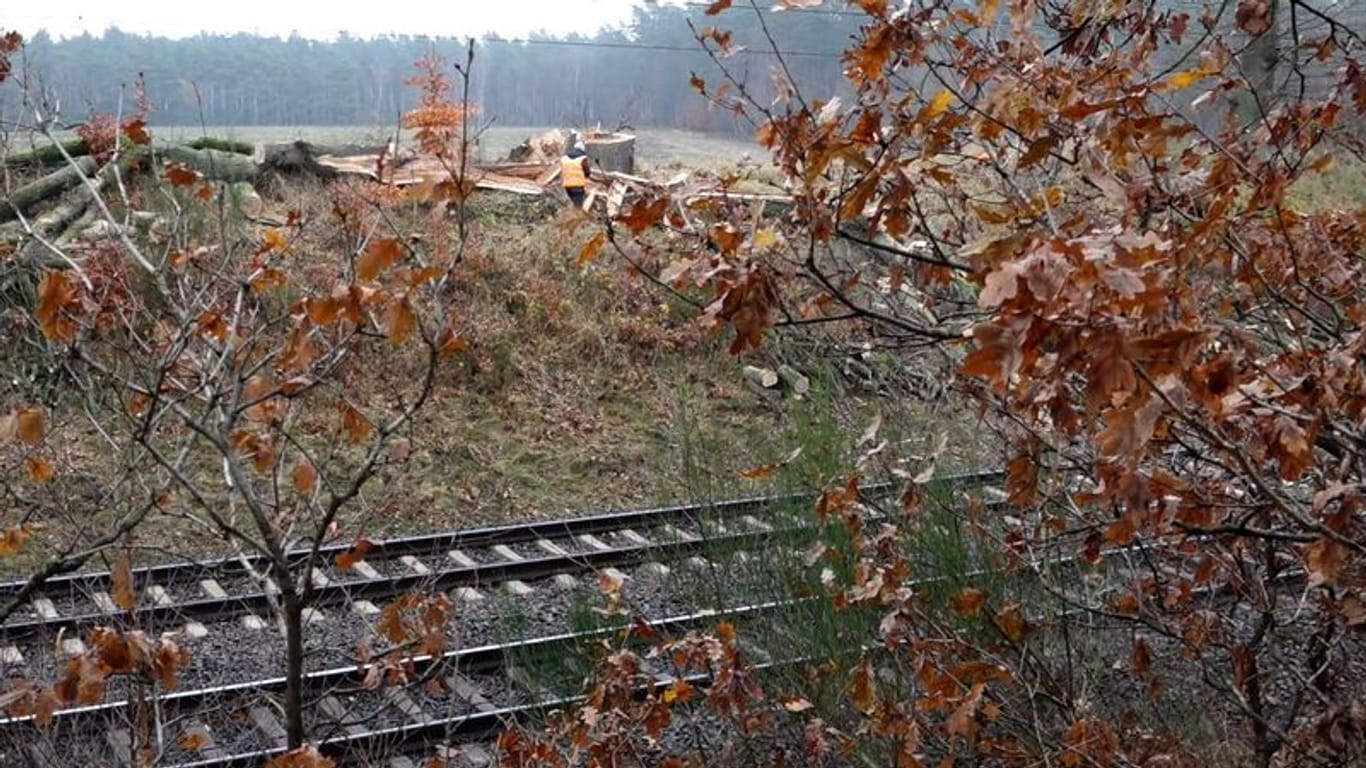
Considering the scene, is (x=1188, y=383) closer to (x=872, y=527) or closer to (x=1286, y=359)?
(x=1286, y=359)

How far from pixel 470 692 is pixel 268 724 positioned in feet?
3.11

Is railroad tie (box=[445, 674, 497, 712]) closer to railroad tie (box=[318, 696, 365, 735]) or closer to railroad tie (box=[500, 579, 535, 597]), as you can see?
railroad tie (box=[318, 696, 365, 735])

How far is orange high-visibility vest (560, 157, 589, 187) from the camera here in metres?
18.8

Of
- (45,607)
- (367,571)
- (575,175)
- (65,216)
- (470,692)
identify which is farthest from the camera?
(575,175)

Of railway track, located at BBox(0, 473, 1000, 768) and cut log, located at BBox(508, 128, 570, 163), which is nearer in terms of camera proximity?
railway track, located at BBox(0, 473, 1000, 768)

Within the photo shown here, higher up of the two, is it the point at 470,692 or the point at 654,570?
the point at 470,692

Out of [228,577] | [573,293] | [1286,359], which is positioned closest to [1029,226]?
[1286,359]

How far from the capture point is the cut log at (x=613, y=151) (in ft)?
70.1

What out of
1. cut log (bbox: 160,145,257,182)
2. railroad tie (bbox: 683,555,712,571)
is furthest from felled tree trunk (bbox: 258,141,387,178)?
railroad tie (bbox: 683,555,712,571)

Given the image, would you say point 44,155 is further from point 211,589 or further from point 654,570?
point 654,570

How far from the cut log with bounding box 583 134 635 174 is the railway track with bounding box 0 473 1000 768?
38.9 feet

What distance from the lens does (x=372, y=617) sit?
8.12 m

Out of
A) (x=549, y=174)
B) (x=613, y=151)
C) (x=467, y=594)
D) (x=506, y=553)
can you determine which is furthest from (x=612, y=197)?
(x=613, y=151)

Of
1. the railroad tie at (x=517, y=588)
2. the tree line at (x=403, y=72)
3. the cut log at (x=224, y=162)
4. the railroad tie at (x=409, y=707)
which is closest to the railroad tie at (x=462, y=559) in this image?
the railroad tie at (x=517, y=588)
